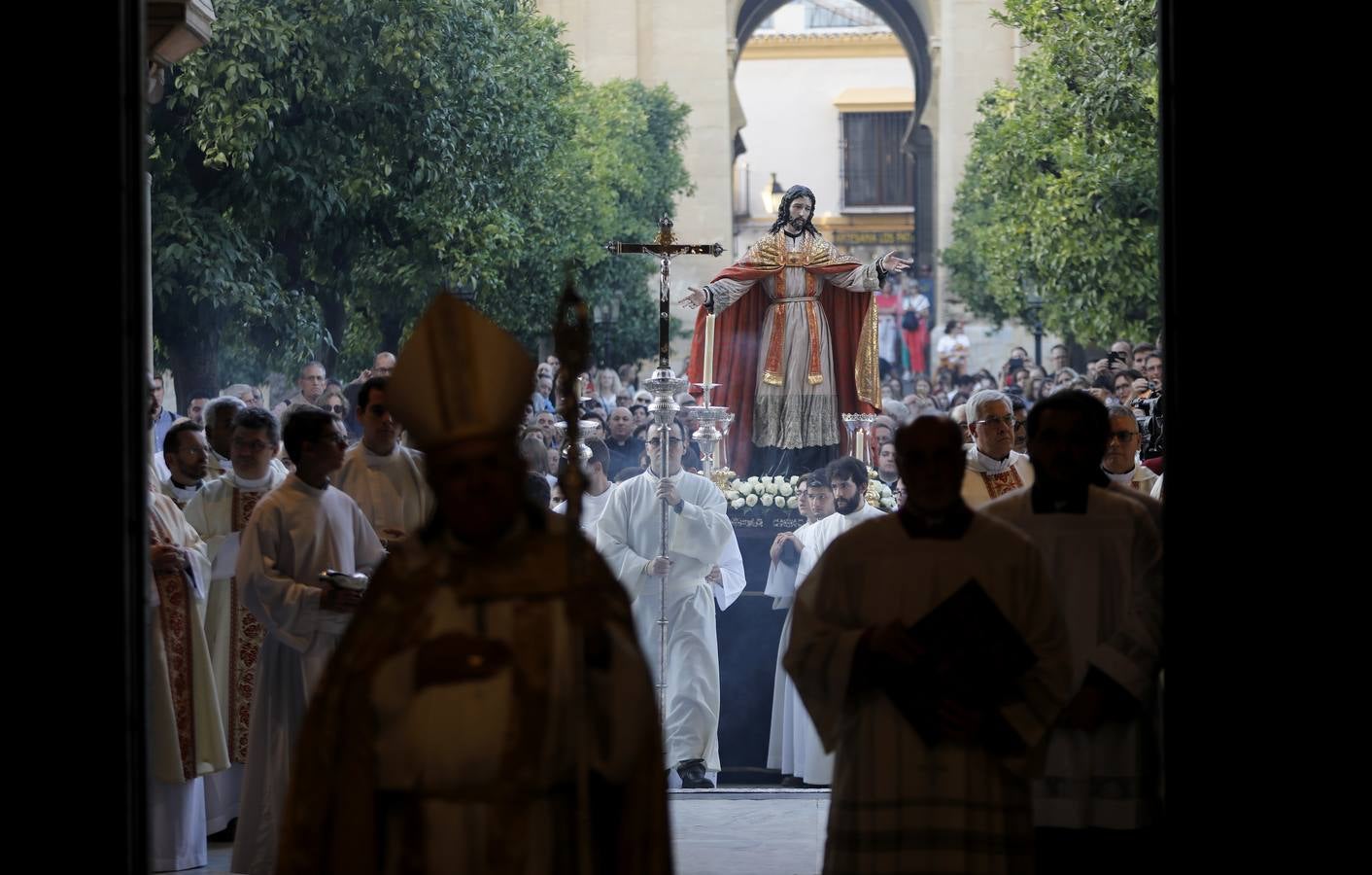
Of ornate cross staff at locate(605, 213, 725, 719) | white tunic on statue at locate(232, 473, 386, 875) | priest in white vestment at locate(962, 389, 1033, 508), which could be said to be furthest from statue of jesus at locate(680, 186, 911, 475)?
white tunic on statue at locate(232, 473, 386, 875)

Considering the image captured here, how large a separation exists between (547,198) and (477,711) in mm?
20567

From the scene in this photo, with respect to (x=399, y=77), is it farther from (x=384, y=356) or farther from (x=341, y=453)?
(x=341, y=453)

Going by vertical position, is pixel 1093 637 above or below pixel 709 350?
below

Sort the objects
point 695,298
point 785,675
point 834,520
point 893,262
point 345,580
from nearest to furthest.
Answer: point 345,580 → point 785,675 → point 834,520 → point 893,262 → point 695,298

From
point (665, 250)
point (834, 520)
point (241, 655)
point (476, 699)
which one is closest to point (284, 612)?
point (241, 655)

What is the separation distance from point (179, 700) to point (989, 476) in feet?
12.5

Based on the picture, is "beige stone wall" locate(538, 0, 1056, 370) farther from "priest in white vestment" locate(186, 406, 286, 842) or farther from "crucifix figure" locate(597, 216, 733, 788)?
"priest in white vestment" locate(186, 406, 286, 842)

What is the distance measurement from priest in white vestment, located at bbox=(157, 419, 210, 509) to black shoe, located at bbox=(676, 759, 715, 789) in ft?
9.61

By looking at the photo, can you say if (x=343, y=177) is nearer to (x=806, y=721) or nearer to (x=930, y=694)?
(x=806, y=721)

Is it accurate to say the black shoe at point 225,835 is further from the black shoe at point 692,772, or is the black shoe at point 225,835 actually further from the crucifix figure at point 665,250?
the crucifix figure at point 665,250

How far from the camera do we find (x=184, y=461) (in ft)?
26.7

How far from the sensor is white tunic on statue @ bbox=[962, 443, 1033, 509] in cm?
862

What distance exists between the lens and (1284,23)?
14.3 feet

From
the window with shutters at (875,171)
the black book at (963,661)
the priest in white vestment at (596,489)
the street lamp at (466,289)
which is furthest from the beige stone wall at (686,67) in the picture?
the black book at (963,661)
